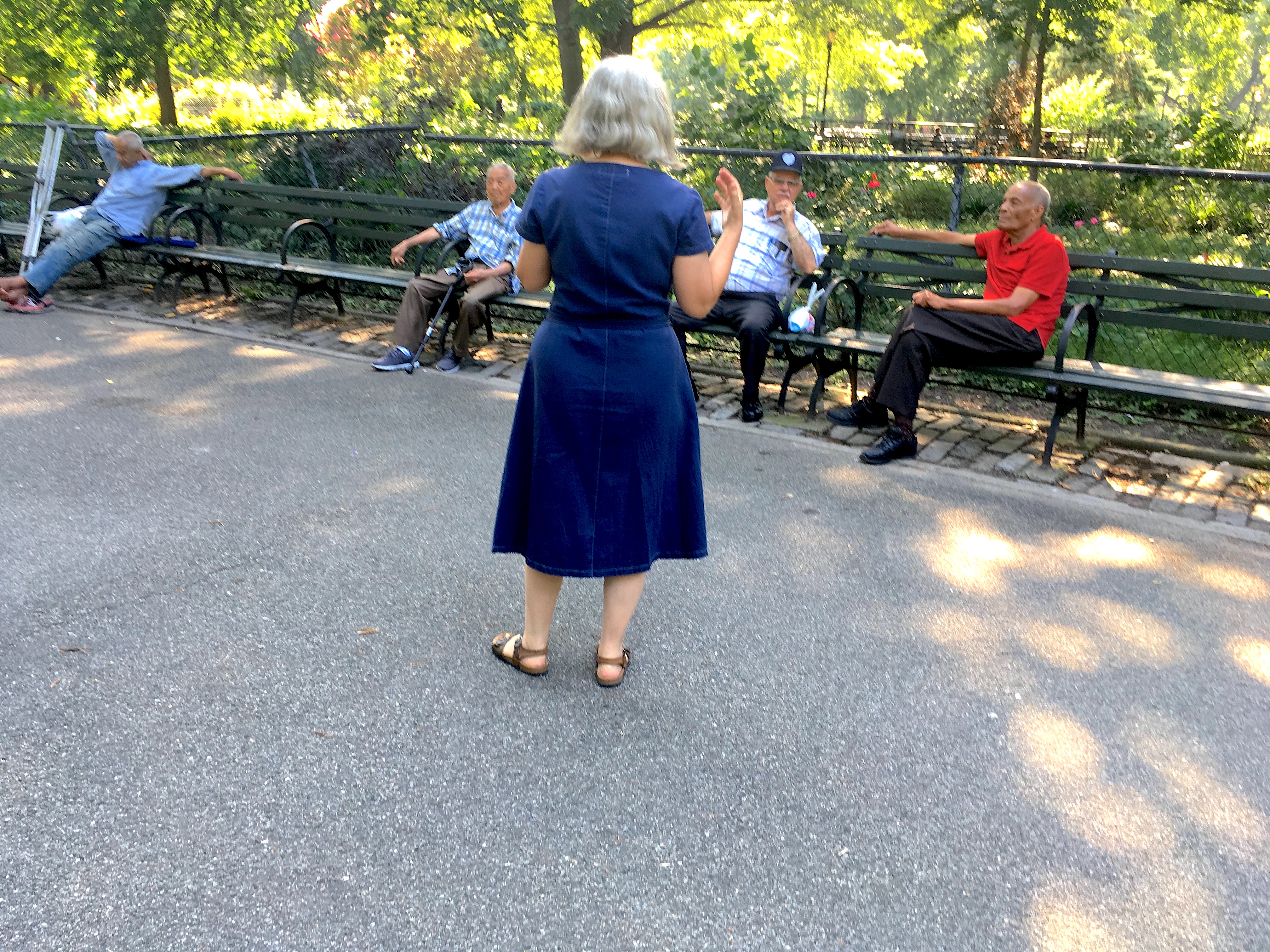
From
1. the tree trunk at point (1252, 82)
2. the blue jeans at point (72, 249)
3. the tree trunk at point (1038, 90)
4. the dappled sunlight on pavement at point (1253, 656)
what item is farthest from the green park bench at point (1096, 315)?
the tree trunk at point (1252, 82)

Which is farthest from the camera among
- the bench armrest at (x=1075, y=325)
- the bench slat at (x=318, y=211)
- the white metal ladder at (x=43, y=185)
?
the white metal ladder at (x=43, y=185)

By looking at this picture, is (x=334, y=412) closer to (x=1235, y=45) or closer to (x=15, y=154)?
(x=15, y=154)

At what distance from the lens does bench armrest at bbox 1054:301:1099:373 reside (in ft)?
18.1

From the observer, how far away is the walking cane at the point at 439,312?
739 centimetres

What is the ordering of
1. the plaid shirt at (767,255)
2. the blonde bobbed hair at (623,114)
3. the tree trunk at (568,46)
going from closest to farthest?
the blonde bobbed hair at (623,114) → the plaid shirt at (767,255) → the tree trunk at (568,46)

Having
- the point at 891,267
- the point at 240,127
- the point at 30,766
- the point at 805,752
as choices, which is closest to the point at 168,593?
the point at 30,766

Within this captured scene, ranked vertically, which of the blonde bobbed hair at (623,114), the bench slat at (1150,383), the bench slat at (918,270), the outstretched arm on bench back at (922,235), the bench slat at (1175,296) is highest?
the blonde bobbed hair at (623,114)

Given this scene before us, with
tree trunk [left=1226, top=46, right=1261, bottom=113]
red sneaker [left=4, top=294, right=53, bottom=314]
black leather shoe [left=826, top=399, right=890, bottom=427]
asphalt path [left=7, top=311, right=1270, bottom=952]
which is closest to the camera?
asphalt path [left=7, top=311, right=1270, bottom=952]

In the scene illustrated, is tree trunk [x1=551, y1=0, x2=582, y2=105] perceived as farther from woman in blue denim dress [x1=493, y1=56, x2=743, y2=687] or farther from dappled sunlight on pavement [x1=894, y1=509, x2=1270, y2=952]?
woman in blue denim dress [x1=493, y1=56, x2=743, y2=687]

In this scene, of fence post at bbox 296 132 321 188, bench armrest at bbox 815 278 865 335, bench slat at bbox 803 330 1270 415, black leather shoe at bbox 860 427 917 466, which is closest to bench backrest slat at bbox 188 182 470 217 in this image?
fence post at bbox 296 132 321 188

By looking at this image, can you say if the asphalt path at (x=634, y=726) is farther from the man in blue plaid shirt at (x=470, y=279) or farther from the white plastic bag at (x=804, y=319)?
the man in blue plaid shirt at (x=470, y=279)

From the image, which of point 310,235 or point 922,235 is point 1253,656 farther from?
point 310,235

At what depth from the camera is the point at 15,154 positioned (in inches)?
572

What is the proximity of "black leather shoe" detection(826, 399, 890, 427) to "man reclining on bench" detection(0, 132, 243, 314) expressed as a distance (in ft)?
18.6
